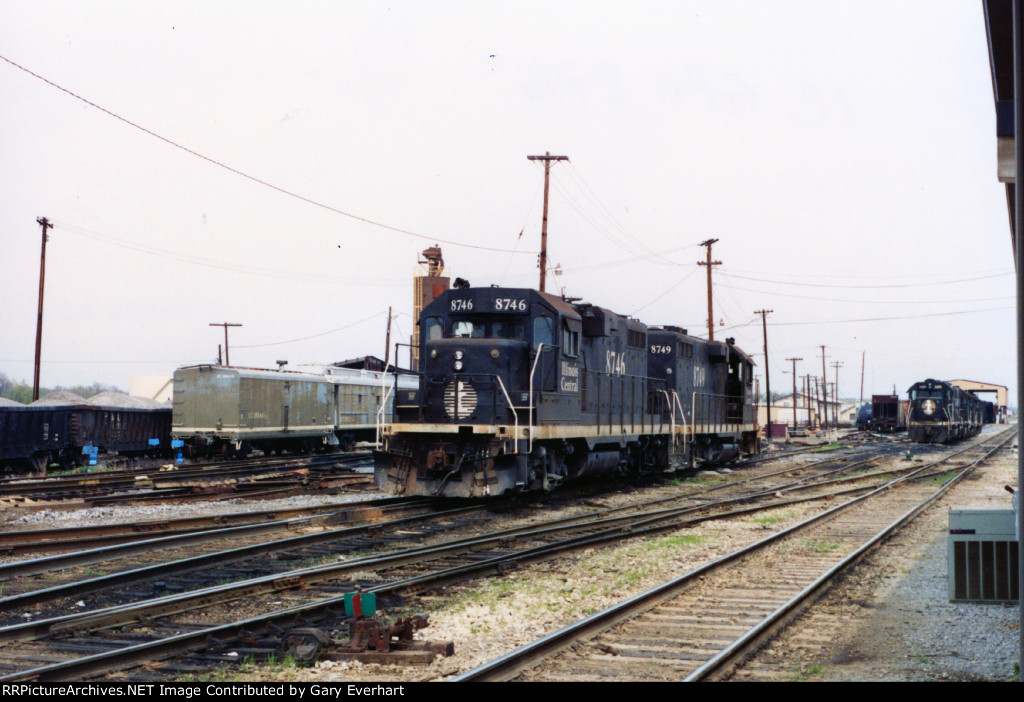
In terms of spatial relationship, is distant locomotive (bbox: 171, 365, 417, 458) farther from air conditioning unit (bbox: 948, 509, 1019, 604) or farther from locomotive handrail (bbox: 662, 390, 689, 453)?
air conditioning unit (bbox: 948, 509, 1019, 604)

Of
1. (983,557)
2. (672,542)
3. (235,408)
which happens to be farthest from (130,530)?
(235,408)

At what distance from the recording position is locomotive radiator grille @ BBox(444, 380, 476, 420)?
1491 centimetres

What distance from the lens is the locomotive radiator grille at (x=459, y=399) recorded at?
587 inches

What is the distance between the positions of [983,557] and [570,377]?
335 inches

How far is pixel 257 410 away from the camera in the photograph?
29.7 m

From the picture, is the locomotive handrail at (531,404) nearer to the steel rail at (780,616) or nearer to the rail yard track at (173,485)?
the steel rail at (780,616)

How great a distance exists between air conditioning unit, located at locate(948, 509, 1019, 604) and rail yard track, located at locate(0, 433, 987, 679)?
4545 mm

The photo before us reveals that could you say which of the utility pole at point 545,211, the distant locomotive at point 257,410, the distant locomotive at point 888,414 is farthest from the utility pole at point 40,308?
the distant locomotive at point 888,414

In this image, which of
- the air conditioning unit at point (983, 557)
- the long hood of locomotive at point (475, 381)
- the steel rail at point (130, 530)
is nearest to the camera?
the air conditioning unit at point (983, 557)

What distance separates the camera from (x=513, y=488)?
14.9 m

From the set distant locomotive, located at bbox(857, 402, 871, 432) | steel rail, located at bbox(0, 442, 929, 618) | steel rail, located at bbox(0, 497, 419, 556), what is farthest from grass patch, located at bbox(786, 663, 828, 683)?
distant locomotive, located at bbox(857, 402, 871, 432)

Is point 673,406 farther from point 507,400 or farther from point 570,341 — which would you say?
point 507,400

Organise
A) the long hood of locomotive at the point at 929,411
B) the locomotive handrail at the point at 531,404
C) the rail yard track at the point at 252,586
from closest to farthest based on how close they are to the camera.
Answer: the rail yard track at the point at 252,586 < the locomotive handrail at the point at 531,404 < the long hood of locomotive at the point at 929,411

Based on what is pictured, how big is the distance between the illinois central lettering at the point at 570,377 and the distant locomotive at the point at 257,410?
10877 mm
